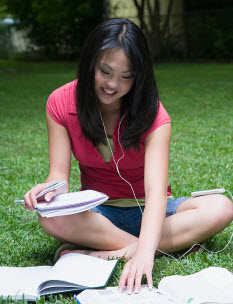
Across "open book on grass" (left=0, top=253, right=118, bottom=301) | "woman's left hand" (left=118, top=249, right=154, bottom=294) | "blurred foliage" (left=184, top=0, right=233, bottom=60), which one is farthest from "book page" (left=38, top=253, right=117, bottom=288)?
"blurred foliage" (left=184, top=0, right=233, bottom=60)

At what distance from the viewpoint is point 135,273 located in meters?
2.17

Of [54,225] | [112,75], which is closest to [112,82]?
[112,75]

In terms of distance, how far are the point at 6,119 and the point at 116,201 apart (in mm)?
5358

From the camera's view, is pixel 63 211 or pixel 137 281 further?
pixel 63 211

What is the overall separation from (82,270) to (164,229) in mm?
540

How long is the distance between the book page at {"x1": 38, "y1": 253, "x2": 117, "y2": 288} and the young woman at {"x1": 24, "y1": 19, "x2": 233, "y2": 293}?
19cm

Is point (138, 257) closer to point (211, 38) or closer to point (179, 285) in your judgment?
point (179, 285)

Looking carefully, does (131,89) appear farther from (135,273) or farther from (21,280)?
(21,280)

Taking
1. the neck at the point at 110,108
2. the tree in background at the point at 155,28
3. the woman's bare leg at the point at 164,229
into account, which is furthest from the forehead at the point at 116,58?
the tree in background at the point at 155,28

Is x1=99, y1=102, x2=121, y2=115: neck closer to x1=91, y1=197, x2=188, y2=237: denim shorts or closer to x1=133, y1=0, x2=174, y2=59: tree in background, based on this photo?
x1=91, y1=197, x2=188, y2=237: denim shorts

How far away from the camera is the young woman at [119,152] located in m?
2.46

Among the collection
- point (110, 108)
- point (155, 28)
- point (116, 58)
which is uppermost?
point (116, 58)

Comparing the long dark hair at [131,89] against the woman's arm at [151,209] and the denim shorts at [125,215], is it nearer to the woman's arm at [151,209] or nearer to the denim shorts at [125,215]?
the woman's arm at [151,209]

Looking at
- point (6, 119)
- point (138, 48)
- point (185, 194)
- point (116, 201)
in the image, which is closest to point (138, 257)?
point (116, 201)
